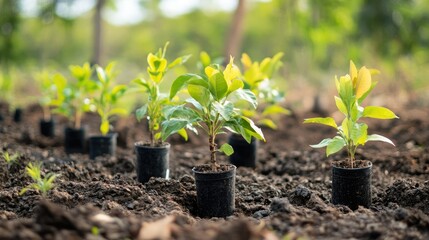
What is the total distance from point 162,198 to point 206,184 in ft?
1.05

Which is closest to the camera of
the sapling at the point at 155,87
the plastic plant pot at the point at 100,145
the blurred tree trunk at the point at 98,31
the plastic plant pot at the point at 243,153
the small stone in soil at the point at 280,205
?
the small stone in soil at the point at 280,205

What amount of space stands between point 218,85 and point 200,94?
0.51 feet

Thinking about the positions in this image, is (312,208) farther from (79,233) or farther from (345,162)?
(79,233)

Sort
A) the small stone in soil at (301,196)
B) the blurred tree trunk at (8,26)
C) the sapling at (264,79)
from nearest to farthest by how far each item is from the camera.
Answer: the small stone in soil at (301,196) → the sapling at (264,79) → the blurred tree trunk at (8,26)

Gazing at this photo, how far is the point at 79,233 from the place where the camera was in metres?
2.19

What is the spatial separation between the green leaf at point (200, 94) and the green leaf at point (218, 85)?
8 cm

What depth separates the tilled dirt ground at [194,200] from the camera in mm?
2236

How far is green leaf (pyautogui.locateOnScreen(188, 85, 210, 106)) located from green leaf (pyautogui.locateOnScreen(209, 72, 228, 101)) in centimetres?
8

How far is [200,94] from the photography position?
10.2 feet

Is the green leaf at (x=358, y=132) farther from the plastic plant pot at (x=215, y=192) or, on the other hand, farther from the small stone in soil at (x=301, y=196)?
the plastic plant pot at (x=215, y=192)

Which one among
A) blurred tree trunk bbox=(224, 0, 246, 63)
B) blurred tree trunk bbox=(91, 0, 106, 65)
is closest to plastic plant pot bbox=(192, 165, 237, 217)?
blurred tree trunk bbox=(224, 0, 246, 63)

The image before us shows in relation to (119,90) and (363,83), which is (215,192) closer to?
(363,83)

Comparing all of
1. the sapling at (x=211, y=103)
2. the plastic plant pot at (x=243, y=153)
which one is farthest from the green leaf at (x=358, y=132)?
the plastic plant pot at (x=243, y=153)

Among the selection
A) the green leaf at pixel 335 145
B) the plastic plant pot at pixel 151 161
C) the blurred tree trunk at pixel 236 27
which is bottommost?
the plastic plant pot at pixel 151 161
